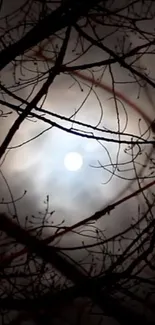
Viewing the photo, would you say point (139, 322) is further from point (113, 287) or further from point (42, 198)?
point (42, 198)

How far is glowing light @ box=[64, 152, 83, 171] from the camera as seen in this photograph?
1268 millimetres

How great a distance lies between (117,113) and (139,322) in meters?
0.52

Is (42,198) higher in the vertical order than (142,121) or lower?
lower

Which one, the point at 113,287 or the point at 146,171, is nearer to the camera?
the point at 113,287

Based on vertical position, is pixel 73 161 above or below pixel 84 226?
above

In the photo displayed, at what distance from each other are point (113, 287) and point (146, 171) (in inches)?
12.7

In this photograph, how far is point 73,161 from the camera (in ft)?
4.16

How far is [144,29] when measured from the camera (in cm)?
128

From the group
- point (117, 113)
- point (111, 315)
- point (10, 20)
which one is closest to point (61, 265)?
point (111, 315)

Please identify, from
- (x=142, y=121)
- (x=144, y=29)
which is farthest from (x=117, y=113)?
(x=144, y=29)

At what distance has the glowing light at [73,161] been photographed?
1.27 m

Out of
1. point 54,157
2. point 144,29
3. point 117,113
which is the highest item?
point 144,29

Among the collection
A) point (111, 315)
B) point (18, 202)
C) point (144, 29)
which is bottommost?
point (111, 315)

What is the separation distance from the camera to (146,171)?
1.31 metres
